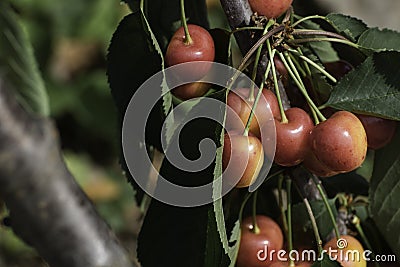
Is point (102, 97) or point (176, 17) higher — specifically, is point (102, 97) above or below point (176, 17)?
below

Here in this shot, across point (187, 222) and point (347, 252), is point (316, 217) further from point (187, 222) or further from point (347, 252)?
point (187, 222)

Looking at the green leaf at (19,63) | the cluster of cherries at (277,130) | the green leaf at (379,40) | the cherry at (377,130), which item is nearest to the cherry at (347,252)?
the cluster of cherries at (277,130)

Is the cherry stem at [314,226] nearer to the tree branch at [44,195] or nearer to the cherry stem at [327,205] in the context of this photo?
the cherry stem at [327,205]

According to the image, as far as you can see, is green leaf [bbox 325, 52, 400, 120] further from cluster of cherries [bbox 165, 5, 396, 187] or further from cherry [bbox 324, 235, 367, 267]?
cherry [bbox 324, 235, 367, 267]

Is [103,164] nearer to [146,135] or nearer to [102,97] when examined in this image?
[102,97]

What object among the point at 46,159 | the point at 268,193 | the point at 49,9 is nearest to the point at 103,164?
the point at 49,9

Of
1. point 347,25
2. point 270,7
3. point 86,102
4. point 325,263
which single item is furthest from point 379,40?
point 86,102

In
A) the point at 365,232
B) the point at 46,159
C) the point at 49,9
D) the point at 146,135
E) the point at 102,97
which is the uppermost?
the point at 46,159
